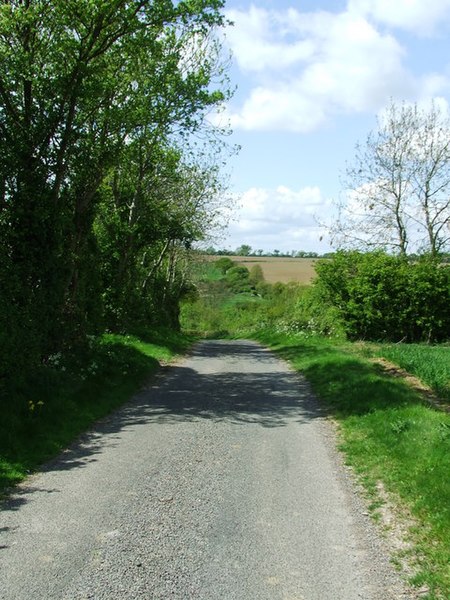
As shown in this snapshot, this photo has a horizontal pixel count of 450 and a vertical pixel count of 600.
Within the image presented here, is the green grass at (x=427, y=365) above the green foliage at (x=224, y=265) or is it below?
below

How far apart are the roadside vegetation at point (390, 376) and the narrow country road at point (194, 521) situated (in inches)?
17.4

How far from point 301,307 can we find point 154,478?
29.3 m

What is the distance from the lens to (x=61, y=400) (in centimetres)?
1043

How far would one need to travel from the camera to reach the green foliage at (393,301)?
24812 millimetres

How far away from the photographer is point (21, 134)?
12391 millimetres

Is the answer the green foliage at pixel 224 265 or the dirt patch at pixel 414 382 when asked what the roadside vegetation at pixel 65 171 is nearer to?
the dirt patch at pixel 414 382

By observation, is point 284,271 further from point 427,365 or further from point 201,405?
point 201,405

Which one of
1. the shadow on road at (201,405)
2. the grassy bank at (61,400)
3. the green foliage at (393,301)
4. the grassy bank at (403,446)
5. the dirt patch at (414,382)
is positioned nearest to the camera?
the grassy bank at (403,446)

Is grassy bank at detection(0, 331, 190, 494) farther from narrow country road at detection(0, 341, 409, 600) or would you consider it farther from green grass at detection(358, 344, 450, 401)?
green grass at detection(358, 344, 450, 401)

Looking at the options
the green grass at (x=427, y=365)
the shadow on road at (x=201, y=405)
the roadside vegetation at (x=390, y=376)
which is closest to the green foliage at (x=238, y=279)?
the roadside vegetation at (x=390, y=376)

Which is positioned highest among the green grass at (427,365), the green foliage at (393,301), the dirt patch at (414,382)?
the green foliage at (393,301)

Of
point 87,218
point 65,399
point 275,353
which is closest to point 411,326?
point 275,353

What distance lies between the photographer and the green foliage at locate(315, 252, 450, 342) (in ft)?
81.4

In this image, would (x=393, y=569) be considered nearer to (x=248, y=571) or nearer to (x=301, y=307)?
(x=248, y=571)
